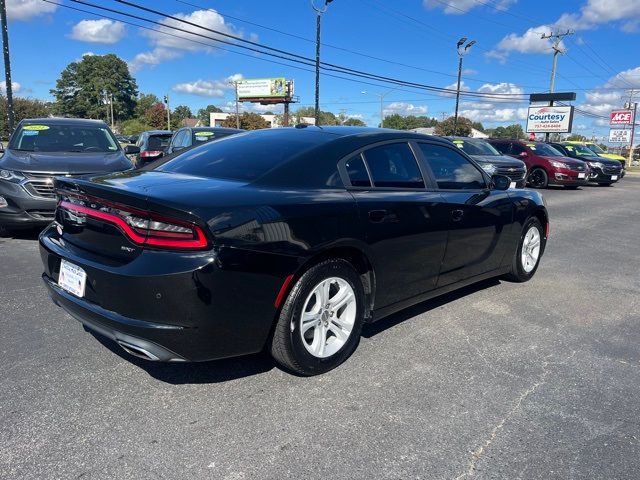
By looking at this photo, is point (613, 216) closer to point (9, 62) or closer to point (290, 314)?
point (290, 314)

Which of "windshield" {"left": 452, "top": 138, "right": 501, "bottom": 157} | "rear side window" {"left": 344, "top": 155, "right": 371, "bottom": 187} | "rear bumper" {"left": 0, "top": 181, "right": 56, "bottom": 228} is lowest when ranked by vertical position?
"rear bumper" {"left": 0, "top": 181, "right": 56, "bottom": 228}

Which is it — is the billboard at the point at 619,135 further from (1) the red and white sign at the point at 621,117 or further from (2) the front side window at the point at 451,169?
(2) the front side window at the point at 451,169

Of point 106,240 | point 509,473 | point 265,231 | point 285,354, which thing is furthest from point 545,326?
point 106,240

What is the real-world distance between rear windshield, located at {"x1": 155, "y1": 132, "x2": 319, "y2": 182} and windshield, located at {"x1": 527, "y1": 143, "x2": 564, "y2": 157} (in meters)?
17.3

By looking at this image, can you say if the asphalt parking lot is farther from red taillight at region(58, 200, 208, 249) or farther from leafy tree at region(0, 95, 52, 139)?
leafy tree at region(0, 95, 52, 139)

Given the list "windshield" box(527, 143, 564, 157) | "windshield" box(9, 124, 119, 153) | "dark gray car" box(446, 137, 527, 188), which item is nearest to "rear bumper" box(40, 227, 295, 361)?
"windshield" box(9, 124, 119, 153)

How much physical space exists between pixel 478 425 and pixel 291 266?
1317 millimetres

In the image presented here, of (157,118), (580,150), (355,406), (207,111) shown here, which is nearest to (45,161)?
(355,406)

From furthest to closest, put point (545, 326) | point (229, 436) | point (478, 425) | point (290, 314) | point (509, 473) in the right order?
1. point (545, 326)
2. point (290, 314)
3. point (478, 425)
4. point (229, 436)
5. point (509, 473)

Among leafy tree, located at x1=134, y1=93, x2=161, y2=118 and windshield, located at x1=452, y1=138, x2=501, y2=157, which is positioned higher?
leafy tree, located at x1=134, y1=93, x2=161, y2=118

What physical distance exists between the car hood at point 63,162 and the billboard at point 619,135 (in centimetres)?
6168

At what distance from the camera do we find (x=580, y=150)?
22.4 meters

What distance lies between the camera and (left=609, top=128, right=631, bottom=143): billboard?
56.0m

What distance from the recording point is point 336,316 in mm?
3219
